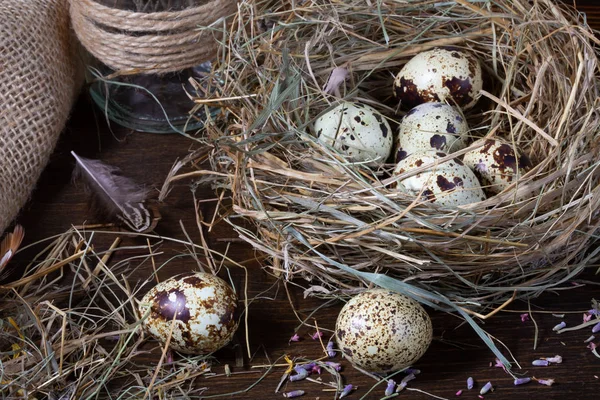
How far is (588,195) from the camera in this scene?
1.06 m

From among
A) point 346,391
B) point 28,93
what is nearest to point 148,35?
point 28,93

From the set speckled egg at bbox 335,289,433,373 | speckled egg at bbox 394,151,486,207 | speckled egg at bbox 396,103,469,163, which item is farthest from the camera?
speckled egg at bbox 396,103,469,163

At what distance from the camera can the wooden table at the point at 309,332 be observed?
103 cm

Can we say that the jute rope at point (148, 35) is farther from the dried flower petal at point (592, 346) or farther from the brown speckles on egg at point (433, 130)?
the dried flower petal at point (592, 346)

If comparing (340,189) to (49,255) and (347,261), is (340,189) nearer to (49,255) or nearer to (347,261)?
(347,261)

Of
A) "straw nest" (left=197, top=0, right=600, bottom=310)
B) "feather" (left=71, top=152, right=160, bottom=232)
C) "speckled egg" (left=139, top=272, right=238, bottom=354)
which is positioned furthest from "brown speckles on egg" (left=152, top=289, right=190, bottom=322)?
"feather" (left=71, top=152, right=160, bottom=232)

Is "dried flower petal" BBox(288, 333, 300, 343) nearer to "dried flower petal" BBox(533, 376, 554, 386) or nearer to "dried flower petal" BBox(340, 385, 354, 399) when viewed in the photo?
"dried flower petal" BBox(340, 385, 354, 399)

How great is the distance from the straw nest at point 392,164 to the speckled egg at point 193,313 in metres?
0.11

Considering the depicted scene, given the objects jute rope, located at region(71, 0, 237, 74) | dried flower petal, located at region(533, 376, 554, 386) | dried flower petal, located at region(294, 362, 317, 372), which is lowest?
dried flower petal, located at region(533, 376, 554, 386)

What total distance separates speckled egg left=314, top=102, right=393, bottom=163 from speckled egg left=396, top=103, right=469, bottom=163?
3 centimetres

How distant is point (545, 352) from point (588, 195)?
22cm

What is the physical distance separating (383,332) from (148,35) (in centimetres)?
71

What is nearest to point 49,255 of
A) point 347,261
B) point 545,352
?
point 347,261

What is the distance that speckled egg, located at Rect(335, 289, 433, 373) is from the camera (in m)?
0.98
